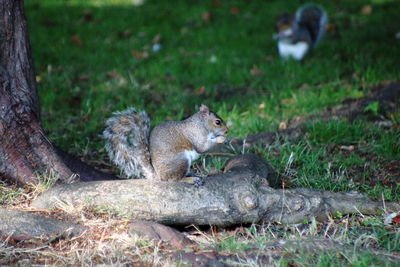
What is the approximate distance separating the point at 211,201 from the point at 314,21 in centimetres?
403

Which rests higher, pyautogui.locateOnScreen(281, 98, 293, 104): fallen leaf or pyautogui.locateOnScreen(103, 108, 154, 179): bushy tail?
pyautogui.locateOnScreen(103, 108, 154, 179): bushy tail

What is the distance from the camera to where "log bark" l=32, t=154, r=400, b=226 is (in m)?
2.83

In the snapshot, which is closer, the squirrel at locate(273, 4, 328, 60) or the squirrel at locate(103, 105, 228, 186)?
the squirrel at locate(103, 105, 228, 186)

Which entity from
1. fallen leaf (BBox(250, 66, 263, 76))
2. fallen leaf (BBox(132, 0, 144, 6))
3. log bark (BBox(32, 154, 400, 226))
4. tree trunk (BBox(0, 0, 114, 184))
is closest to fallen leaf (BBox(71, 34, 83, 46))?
fallen leaf (BBox(132, 0, 144, 6))

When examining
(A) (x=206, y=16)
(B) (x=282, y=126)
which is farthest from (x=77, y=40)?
(B) (x=282, y=126)

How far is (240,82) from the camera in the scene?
536 centimetres

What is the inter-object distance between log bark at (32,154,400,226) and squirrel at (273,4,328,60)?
304cm

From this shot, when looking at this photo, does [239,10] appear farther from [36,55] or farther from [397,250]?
[397,250]

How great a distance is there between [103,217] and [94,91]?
2510mm

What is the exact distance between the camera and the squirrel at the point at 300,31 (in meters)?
5.90

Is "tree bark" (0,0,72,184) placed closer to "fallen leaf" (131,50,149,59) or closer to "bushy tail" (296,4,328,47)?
"fallen leaf" (131,50,149,59)

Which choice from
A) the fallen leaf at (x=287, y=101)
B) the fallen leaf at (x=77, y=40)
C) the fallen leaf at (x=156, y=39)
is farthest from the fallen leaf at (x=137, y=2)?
the fallen leaf at (x=287, y=101)

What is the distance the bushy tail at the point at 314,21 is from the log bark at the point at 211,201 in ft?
11.5

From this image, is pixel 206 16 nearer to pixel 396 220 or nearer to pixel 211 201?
pixel 211 201
